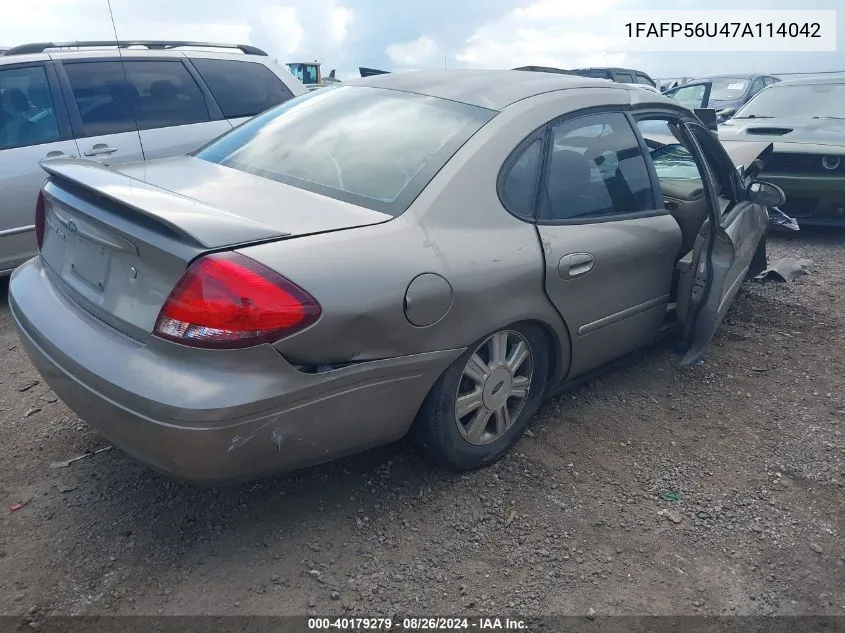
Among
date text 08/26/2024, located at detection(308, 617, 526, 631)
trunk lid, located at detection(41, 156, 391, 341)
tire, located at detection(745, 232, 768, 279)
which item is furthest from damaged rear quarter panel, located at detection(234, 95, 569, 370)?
tire, located at detection(745, 232, 768, 279)

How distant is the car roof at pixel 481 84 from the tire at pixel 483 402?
99 cm

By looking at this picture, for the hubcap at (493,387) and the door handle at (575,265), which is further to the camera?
the door handle at (575,265)

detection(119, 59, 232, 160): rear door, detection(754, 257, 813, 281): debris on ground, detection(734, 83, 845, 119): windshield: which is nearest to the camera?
detection(119, 59, 232, 160): rear door

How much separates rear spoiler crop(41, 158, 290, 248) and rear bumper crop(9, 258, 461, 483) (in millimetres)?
344

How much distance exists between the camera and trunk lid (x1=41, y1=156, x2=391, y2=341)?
2088mm

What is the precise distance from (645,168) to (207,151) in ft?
6.78

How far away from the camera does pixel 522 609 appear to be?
7.15 ft

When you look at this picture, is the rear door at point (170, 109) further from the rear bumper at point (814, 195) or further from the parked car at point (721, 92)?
the parked car at point (721, 92)

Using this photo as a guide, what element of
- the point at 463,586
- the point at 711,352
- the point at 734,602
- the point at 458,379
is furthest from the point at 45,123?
the point at 734,602

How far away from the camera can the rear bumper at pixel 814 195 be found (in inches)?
249

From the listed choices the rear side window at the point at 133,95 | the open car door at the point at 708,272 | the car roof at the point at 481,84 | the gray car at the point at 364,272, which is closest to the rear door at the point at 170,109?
the rear side window at the point at 133,95

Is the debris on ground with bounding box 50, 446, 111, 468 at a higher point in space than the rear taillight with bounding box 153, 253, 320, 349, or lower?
lower

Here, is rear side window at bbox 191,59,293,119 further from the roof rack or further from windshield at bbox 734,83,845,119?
windshield at bbox 734,83,845,119

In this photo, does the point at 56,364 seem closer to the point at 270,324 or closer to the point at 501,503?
the point at 270,324
